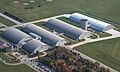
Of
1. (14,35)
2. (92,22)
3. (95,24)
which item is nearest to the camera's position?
(14,35)

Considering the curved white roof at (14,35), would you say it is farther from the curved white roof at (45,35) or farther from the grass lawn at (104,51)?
the grass lawn at (104,51)

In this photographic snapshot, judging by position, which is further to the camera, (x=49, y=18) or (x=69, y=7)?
(x=69, y=7)

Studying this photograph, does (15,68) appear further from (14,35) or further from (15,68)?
(14,35)

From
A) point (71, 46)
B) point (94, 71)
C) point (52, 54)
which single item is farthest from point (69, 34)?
point (94, 71)

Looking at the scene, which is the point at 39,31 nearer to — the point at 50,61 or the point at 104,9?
the point at 50,61

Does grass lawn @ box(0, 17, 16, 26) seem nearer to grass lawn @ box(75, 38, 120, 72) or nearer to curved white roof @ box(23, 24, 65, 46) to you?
curved white roof @ box(23, 24, 65, 46)

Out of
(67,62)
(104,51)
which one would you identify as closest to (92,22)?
(104,51)

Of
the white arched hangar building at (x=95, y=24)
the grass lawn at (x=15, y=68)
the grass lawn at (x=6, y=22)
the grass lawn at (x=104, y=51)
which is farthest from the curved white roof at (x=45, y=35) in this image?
the white arched hangar building at (x=95, y=24)

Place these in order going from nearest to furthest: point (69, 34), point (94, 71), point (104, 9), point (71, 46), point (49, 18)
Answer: point (94, 71) → point (71, 46) → point (69, 34) → point (49, 18) → point (104, 9)
